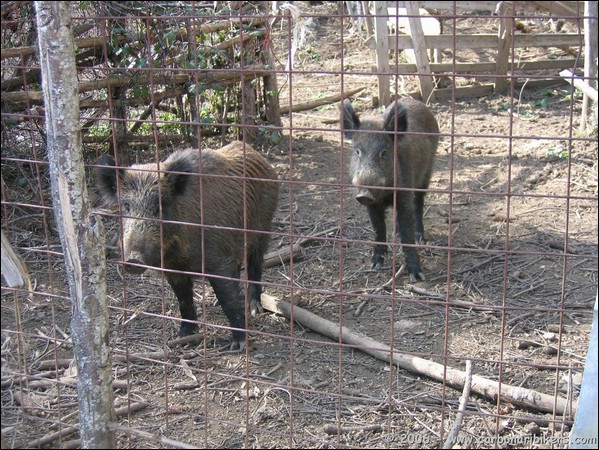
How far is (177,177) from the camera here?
16.7ft

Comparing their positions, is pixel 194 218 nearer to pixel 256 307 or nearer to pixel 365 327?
pixel 256 307

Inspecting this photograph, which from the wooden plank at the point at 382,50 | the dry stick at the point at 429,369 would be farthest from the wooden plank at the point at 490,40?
the dry stick at the point at 429,369

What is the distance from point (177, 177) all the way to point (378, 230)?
97.3 inches

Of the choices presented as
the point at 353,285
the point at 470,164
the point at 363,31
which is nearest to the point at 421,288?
the point at 353,285


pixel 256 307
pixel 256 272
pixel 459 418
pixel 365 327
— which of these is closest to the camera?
pixel 459 418

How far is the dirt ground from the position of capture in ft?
12.9

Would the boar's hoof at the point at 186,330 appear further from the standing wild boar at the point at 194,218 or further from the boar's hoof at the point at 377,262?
the boar's hoof at the point at 377,262

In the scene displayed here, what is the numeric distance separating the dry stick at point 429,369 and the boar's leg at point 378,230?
1307 mm

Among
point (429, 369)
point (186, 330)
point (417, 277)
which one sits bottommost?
point (417, 277)

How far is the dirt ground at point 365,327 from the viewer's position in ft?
12.9

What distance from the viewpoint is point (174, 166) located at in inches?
199

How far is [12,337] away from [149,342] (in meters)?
0.93

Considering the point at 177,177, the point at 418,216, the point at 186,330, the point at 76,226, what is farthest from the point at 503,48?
the point at 76,226

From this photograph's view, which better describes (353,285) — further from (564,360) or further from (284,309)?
(564,360)
